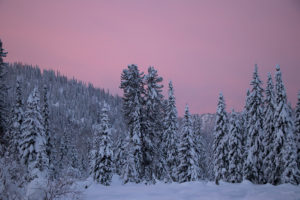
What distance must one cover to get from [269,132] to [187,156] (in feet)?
39.6

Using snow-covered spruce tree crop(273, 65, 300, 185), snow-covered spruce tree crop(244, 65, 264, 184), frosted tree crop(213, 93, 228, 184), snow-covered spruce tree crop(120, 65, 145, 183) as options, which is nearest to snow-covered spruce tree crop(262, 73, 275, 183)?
snow-covered spruce tree crop(244, 65, 264, 184)

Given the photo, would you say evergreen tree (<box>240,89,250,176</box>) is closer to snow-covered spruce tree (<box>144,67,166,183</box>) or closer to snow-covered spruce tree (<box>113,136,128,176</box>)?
snow-covered spruce tree (<box>144,67,166,183</box>)

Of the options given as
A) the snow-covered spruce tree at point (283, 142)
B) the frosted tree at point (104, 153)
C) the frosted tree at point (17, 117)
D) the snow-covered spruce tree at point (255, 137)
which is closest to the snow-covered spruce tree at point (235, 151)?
the snow-covered spruce tree at point (255, 137)

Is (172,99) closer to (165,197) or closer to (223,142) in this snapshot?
(223,142)

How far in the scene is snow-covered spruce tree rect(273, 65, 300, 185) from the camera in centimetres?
2730

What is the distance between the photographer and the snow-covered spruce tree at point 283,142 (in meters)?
27.3

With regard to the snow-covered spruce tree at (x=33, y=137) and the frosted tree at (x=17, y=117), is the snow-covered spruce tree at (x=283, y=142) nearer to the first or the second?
the snow-covered spruce tree at (x=33, y=137)

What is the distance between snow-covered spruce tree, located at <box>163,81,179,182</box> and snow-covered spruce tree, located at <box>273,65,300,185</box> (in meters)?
13.7

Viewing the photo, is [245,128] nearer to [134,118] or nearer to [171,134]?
[171,134]

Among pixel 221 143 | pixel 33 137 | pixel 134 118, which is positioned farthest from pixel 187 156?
pixel 33 137

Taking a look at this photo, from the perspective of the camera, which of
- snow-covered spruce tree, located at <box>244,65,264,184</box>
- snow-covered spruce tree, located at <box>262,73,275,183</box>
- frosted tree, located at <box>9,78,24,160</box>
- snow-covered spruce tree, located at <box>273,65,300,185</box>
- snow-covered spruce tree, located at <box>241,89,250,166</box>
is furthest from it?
frosted tree, located at <box>9,78,24,160</box>

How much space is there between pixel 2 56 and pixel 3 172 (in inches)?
888

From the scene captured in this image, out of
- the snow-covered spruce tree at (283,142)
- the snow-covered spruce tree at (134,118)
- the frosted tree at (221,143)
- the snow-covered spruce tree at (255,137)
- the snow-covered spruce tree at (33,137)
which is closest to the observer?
the snow-covered spruce tree at (134,118)

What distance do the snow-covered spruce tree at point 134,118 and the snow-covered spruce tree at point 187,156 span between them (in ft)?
26.7
